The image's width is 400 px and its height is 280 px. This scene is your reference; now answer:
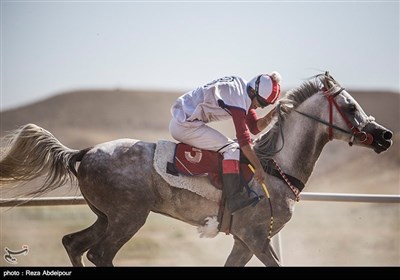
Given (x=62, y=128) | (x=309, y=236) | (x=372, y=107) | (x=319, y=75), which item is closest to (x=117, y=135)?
(x=62, y=128)

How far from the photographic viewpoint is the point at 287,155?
24.7ft

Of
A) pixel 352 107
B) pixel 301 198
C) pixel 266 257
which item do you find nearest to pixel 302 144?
pixel 352 107

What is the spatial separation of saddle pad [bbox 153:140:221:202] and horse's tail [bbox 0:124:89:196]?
2.65 feet

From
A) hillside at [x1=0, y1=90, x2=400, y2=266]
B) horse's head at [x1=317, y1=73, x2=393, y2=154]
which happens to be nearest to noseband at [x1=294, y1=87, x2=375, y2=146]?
horse's head at [x1=317, y1=73, x2=393, y2=154]

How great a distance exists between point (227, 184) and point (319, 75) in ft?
5.65

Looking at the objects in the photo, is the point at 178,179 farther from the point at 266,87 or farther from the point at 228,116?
the point at 266,87

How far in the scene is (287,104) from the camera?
7.60m

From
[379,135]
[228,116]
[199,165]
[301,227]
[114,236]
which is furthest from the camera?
[301,227]

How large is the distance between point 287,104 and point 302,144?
48 centimetres

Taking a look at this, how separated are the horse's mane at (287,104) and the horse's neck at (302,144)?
0.10m

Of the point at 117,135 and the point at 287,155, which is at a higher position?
the point at 287,155

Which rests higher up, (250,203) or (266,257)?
(250,203)

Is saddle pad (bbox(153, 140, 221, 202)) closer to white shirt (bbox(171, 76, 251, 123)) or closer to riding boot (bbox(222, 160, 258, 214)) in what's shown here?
riding boot (bbox(222, 160, 258, 214))
